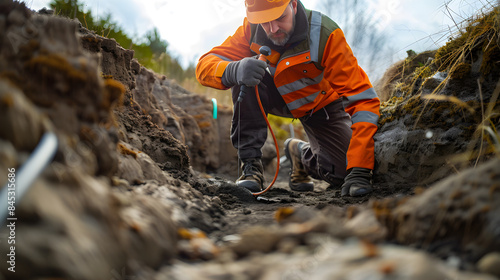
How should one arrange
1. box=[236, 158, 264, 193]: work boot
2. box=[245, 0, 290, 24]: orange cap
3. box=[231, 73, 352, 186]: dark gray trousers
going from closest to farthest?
1. box=[245, 0, 290, 24]: orange cap
2. box=[236, 158, 264, 193]: work boot
3. box=[231, 73, 352, 186]: dark gray trousers

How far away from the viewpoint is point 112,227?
887mm

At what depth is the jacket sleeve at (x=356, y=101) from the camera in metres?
2.91

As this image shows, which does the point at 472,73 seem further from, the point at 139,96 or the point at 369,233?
the point at 139,96

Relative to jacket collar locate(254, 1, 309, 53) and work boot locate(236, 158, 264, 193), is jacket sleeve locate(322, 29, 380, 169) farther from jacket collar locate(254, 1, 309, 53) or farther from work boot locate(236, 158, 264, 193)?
work boot locate(236, 158, 264, 193)

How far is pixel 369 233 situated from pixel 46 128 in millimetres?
978

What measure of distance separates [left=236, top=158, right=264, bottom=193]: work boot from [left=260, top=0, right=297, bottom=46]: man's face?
128 centimetres

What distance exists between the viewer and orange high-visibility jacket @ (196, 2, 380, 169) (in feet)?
9.67

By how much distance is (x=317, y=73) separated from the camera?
3404 mm

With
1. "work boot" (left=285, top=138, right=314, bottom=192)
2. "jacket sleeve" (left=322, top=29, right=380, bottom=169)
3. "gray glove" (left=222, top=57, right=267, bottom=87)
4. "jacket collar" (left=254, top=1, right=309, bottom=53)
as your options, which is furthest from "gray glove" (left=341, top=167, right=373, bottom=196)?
"work boot" (left=285, top=138, right=314, bottom=192)

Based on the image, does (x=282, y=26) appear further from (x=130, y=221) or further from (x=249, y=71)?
(x=130, y=221)

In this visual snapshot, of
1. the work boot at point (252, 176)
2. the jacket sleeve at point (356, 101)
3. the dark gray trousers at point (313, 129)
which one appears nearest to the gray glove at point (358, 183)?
the jacket sleeve at point (356, 101)

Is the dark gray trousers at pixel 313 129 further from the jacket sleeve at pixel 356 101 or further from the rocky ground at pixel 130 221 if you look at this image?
the rocky ground at pixel 130 221

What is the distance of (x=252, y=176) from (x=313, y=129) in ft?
3.20

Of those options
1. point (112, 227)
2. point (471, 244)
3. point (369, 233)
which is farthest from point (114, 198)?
→ point (471, 244)
